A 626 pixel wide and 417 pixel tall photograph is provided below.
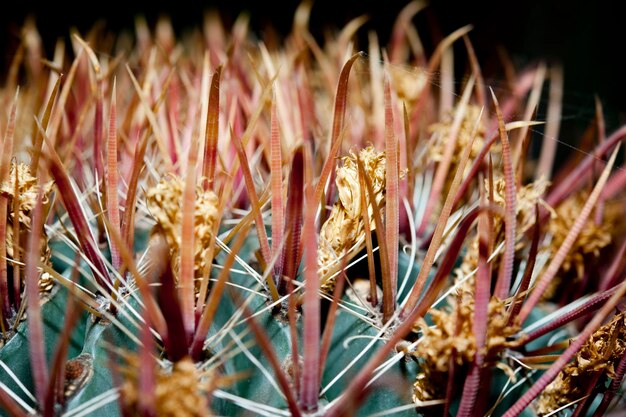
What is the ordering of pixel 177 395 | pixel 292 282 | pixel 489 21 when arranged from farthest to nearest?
1. pixel 489 21
2. pixel 292 282
3. pixel 177 395

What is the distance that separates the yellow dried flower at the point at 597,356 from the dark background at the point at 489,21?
2.54 ft

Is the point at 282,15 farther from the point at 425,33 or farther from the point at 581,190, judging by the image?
the point at 581,190

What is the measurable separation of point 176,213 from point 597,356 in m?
0.31

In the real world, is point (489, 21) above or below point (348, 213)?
above

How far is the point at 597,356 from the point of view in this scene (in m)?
0.41

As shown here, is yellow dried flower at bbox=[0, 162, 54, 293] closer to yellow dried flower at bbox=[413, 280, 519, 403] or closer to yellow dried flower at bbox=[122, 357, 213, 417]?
yellow dried flower at bbox=[122, 357, 213, 417]

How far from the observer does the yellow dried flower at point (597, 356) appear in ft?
1.35

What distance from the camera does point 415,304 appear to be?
43 centimetres

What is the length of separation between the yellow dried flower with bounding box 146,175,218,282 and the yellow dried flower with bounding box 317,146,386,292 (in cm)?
10

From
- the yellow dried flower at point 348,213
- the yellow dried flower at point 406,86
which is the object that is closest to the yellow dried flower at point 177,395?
the yellow dried flower at point 348,213

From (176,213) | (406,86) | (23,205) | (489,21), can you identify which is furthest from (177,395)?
(489,21)

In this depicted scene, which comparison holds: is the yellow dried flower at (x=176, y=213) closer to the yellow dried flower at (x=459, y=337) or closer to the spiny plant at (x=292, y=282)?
the spiny plant at (x=292, y=282)

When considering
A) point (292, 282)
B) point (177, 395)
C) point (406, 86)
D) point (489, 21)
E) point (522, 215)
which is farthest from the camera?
point (489, 21)

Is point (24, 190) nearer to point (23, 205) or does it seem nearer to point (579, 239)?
point (23, 205)
